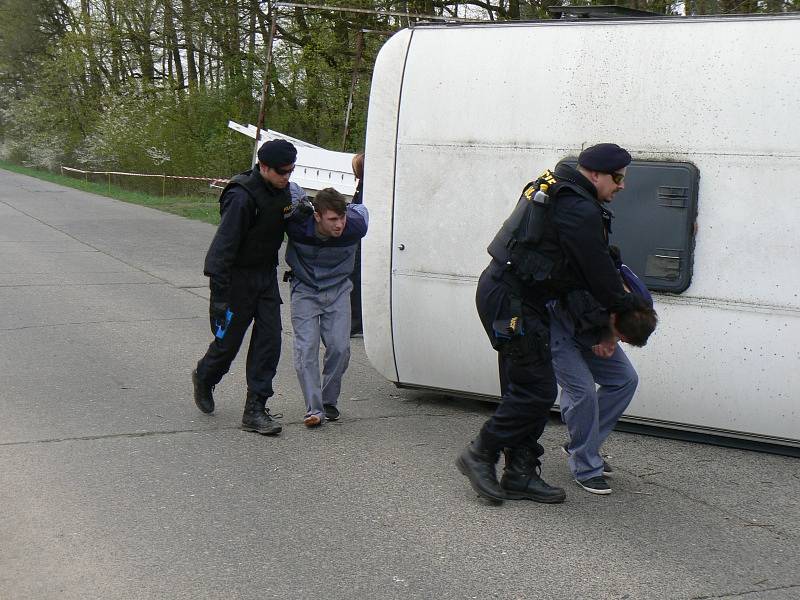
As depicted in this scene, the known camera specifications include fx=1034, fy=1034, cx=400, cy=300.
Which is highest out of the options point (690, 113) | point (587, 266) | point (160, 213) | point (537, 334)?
point (690, 113)

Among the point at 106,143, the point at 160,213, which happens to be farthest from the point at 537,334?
the point at 106,143

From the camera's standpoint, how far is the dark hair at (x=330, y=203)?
5.95m

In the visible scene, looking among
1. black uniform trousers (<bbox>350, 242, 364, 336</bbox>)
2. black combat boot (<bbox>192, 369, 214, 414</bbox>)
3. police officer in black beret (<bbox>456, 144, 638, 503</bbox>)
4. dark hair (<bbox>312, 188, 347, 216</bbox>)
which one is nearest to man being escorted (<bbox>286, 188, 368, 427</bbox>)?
dark hair (<bbox>312, 188, 347, 216</bbox>)

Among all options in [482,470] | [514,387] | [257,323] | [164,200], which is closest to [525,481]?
[482,470]

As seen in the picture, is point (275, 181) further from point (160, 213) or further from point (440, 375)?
point (160, 213)

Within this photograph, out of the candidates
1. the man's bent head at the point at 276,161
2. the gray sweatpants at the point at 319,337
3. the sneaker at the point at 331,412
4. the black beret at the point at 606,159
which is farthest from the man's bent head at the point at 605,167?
the sneaker at the point at 331,412

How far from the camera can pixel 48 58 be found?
41344 mm

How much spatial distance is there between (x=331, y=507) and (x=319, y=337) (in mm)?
1733

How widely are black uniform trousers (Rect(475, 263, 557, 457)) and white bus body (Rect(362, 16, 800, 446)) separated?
1.36 metres

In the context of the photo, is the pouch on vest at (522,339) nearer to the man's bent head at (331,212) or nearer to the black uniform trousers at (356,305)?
the man's bent head at (331,212)

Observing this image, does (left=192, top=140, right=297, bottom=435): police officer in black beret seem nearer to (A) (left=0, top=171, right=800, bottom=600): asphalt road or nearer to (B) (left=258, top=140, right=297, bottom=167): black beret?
(B) (left=258, top=140, right=297, bottom=167): black beret

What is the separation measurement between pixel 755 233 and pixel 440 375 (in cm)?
212

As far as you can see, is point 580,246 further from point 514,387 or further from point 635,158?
point 635,158

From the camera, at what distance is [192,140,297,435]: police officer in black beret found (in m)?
5.81
